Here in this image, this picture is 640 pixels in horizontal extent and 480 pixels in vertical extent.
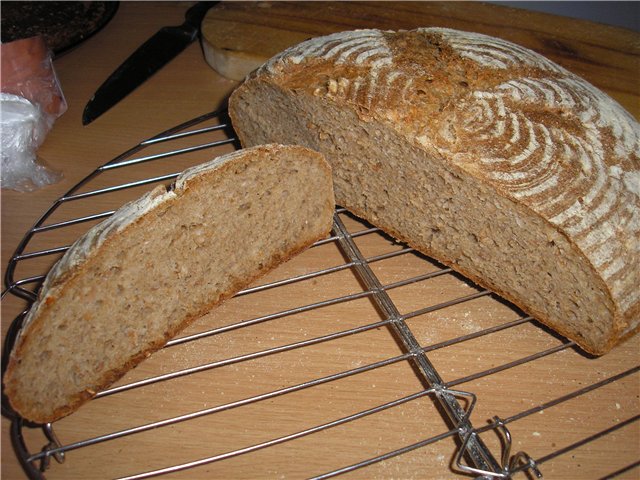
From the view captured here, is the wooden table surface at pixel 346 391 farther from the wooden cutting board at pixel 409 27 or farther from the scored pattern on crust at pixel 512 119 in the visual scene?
the wooden cutting board at pixel 409 27

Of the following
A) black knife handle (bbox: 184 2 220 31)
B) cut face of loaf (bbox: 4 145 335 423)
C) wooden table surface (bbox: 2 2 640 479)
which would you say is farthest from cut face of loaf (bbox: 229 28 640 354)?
black knife handle (bbox: 184 2 220 31)

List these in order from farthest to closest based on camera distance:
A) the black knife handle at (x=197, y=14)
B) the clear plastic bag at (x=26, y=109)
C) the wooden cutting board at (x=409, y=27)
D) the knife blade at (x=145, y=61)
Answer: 1. the black knife handle at (x=197, y=14)
2. the wooden cutting board at (x=409, y=27)
3. the knife blade at (x=145, y=61)
4. the clear plastic bag at (x=26, y=109)

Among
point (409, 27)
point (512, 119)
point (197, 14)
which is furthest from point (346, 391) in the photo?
point (197, 14)

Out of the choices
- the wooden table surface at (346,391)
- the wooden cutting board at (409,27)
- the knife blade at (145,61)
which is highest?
the wooden cutting board at (409,27)

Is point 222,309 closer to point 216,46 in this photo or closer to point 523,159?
point 523,159

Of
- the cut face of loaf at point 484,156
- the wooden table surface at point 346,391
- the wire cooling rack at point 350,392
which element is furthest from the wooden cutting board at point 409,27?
the wire cooling rack at point 350,392

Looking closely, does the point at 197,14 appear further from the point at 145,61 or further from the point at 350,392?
the point at 350,392

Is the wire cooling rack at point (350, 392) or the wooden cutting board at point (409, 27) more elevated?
the wooden cutting board at point (409, 27)
